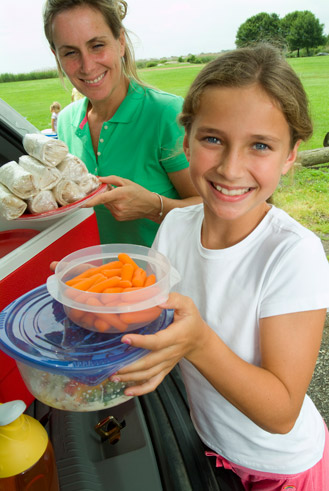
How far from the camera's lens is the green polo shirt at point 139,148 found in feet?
5.41

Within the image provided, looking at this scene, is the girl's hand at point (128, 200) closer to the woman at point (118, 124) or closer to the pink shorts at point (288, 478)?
the woman at point (118, 124)

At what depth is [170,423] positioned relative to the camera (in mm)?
1080

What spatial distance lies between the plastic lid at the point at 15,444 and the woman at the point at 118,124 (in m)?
0.89

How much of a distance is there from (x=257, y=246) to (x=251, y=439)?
48 centimetres

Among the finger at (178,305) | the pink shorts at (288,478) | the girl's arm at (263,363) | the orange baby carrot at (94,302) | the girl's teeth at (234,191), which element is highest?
the girl's teeth at (234,191)

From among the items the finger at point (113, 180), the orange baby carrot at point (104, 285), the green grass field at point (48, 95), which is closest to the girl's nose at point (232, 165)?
the orange baby carrot at point (104, 285)

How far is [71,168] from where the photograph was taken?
1.32 metres

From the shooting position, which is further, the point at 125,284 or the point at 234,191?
the point at 234,191

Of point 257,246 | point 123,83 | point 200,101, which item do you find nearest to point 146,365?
point 257,246

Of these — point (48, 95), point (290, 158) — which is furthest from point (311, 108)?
point (48, 95)

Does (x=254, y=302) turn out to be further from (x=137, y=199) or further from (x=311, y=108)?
(x=137, y=199)

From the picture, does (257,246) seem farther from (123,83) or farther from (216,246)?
(123,83)

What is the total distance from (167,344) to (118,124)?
1.26m

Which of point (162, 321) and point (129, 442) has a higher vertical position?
point (162, 321)
